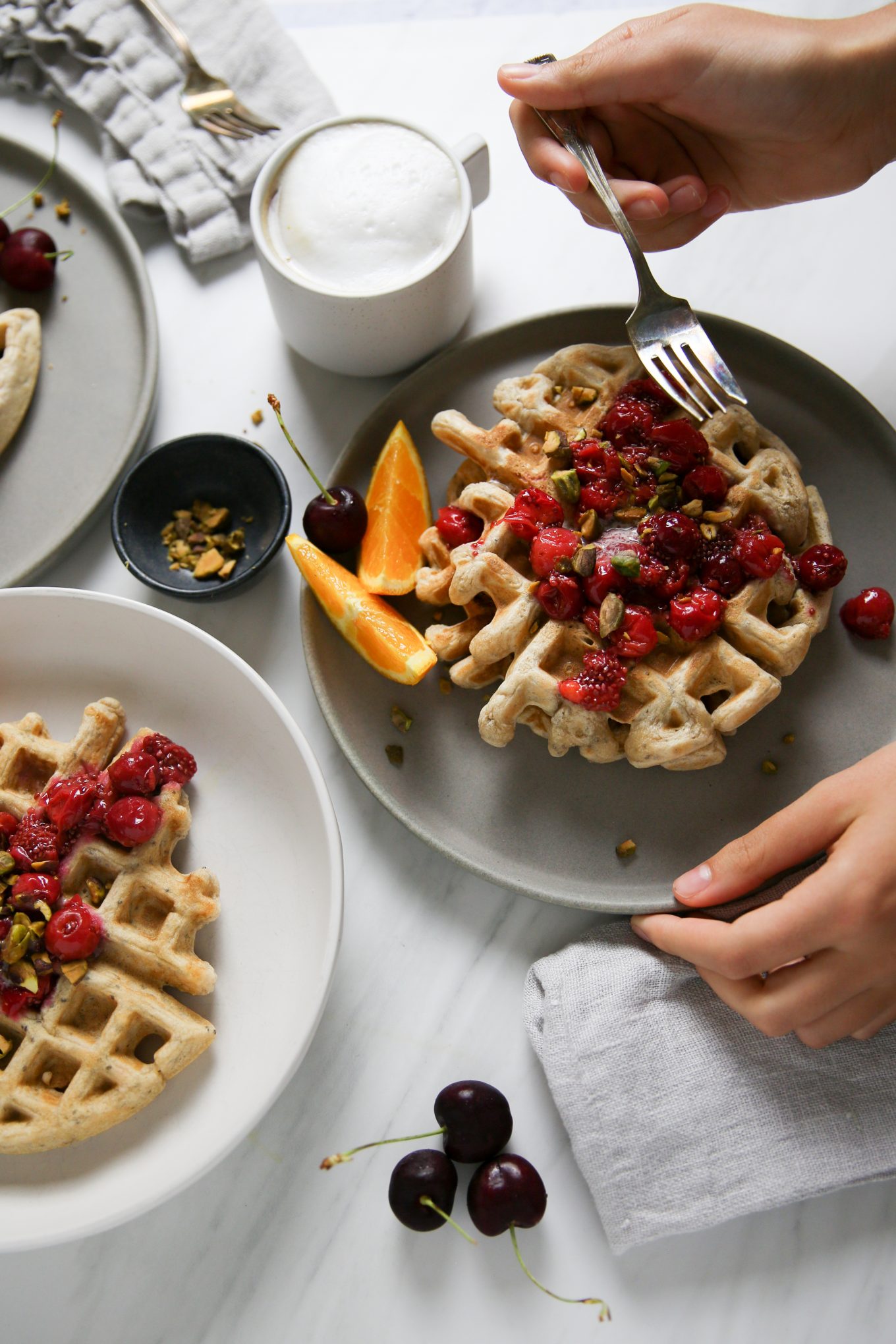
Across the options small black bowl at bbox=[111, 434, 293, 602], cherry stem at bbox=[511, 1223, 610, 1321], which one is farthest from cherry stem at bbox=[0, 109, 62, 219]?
cherry stem at bbox=[511, 1223, 610, 1321]

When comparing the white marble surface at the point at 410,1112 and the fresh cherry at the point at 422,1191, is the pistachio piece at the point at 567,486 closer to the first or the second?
the white marble surface at the point at 410,1112

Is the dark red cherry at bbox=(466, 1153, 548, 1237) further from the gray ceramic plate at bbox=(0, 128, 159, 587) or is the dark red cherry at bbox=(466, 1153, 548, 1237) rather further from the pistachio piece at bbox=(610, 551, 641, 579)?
the gray ceramic plate at bbox=(0, 128, 159, 587)

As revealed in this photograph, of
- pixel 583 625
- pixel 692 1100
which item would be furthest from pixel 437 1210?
pixel 583 625

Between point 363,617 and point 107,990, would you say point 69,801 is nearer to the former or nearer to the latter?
point 107,990

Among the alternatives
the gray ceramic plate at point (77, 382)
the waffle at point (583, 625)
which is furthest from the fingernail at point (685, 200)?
the gray ceramic plate at point (77, 382)

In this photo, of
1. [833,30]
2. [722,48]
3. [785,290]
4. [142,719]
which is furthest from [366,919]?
[833,30]

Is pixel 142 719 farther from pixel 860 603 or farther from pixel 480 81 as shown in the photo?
pixel 480 81
